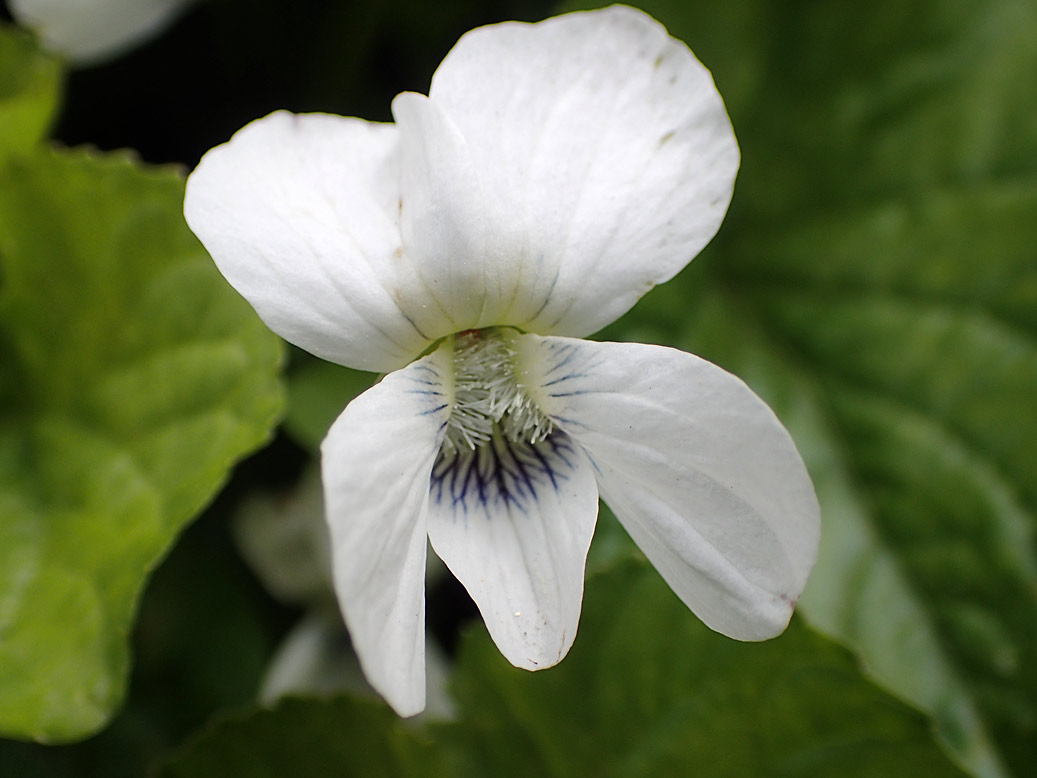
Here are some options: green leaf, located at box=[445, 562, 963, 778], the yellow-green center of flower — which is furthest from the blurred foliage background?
the yellow-green center of flower

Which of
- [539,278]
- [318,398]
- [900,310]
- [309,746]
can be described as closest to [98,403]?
[318,398]

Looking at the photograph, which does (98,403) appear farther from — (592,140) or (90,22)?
(592,140)

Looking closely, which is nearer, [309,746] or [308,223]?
[308,223]

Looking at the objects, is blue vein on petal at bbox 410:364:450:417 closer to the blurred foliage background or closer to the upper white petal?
the upper white petal

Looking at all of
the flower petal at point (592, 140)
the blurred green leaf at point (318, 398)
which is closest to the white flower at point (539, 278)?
the flower petal at point (592, 140)

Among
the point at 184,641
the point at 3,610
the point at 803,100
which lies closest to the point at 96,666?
the point at 3,610

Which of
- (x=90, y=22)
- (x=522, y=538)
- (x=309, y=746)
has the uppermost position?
(x=90, y=22)
